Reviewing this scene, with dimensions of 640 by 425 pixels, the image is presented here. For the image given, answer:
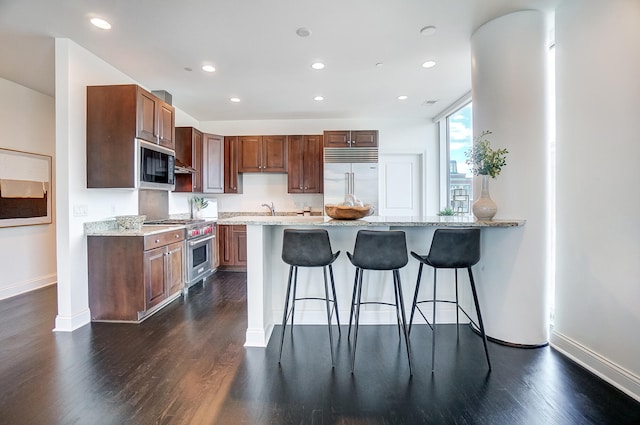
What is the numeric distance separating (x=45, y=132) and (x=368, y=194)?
4820 millimetres

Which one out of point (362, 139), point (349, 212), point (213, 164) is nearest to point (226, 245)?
point (213, 164)

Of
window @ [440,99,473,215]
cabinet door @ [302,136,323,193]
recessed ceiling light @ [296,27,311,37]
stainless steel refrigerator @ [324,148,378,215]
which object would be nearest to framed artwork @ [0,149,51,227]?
cabinet door @ [302,136,323,193]

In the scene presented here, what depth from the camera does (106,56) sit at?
3047 millimetres

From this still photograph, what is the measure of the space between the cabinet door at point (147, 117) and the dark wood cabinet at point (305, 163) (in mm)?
2314

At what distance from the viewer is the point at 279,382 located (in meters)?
1.92

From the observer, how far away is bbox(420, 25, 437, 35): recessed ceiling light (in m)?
2.58

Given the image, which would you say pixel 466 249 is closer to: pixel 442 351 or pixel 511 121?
pixel 442 351

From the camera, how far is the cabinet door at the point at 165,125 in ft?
11.2

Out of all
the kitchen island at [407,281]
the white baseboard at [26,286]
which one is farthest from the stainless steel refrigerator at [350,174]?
the white baseboard at [26,286]

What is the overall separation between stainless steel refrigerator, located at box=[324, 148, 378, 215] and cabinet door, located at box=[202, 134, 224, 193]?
1857 millimetres

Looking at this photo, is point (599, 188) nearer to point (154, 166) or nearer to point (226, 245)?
point (154, 166)

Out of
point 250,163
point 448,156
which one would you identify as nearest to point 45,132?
point 250,163

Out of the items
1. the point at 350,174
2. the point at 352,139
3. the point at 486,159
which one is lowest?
the point at 486,159

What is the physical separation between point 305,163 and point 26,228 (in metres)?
4.03
